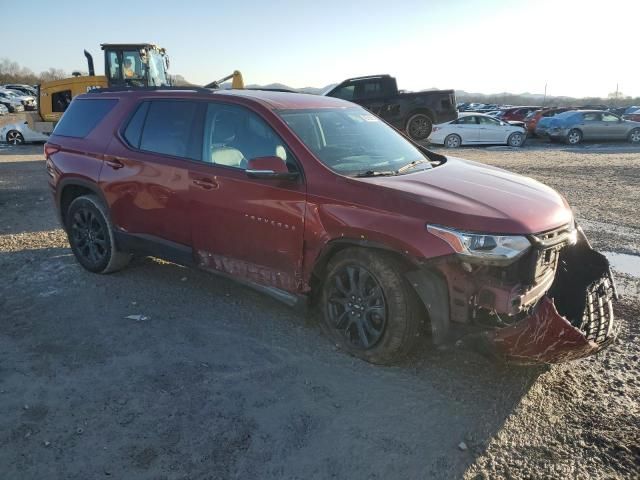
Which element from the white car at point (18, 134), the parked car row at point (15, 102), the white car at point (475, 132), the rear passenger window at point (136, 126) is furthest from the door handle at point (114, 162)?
the parked car row at point (15, 102)

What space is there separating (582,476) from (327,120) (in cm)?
310

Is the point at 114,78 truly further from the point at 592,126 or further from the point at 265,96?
the point at 592,126

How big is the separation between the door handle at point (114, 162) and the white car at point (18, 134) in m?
15.9

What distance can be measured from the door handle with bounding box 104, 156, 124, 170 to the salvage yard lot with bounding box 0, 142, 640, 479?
4.01ft

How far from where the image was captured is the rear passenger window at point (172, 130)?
14.1 feet

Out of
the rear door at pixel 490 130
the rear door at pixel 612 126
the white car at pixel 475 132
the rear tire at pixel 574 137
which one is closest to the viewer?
the white car at pixel 475 132

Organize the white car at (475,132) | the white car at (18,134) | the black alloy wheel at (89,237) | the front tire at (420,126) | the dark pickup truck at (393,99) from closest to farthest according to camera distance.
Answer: the black alloy wheel at (89,237) < the dark pickup truck at (393,99) < the front tire at (420,126) < the white car at (18,134) < the white car at (475,132)

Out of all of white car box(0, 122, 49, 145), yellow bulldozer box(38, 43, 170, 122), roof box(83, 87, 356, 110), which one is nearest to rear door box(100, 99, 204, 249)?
roof box(83, 87, 356, 110)

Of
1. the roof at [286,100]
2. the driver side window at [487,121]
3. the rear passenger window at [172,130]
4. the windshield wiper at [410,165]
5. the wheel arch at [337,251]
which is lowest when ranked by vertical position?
the wheel arch at [337,251]

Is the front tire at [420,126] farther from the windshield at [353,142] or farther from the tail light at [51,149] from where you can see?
the tail light at [51,149]

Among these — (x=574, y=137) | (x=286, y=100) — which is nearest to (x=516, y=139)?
(x=574, y=137)

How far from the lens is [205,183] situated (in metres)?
4.11

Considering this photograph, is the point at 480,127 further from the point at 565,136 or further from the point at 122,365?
the point at 122,365

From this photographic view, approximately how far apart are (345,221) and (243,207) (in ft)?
3.03
